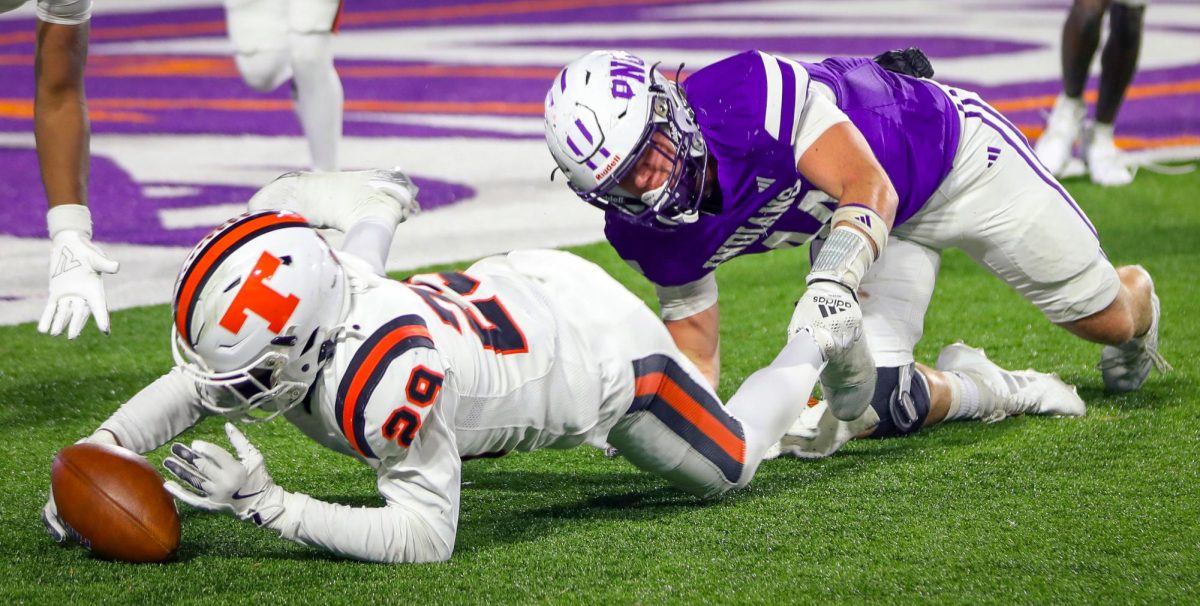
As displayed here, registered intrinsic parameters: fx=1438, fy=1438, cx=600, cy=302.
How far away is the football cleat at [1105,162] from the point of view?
6.20 metres

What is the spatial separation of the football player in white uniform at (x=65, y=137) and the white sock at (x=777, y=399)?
1444mm

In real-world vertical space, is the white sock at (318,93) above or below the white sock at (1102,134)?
above

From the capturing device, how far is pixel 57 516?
8.71 feet

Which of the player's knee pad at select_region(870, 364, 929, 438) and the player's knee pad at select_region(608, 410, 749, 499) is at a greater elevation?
the player's knee pad at select_region(608, 410, 749, 499)

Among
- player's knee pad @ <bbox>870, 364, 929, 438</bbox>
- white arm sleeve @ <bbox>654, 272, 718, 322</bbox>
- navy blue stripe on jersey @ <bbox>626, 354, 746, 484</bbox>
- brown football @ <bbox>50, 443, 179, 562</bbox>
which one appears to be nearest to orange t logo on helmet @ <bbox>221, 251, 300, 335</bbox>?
brown football @ <bbox>50, 443, 179, 562</bbox>

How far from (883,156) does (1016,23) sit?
7426mm

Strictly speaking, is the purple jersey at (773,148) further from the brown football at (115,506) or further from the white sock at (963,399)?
the brown football at (115,506)

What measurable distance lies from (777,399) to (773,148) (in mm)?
547

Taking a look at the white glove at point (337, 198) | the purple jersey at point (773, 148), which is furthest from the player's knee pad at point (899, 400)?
the white glove at point (337, 198)

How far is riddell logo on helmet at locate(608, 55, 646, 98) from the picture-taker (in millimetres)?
2871

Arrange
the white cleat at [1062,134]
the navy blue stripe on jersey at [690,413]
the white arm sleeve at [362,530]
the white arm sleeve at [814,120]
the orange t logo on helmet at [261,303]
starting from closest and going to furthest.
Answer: the orange t logo on helmet at [261,303] → the white arm sleeve at [362,530] → the navy blue stripe on jersey at [690,413] → the white arm sleeve at [814,120] → the white cleat at [1062,134]

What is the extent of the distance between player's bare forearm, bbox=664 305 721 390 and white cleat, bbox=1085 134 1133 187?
3278 mm

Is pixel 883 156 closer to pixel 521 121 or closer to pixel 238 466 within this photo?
pixel 238 466

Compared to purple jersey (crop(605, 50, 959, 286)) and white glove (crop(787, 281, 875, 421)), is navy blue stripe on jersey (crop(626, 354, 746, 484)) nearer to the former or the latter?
white glove (crop(787, 281, 875, 421))
